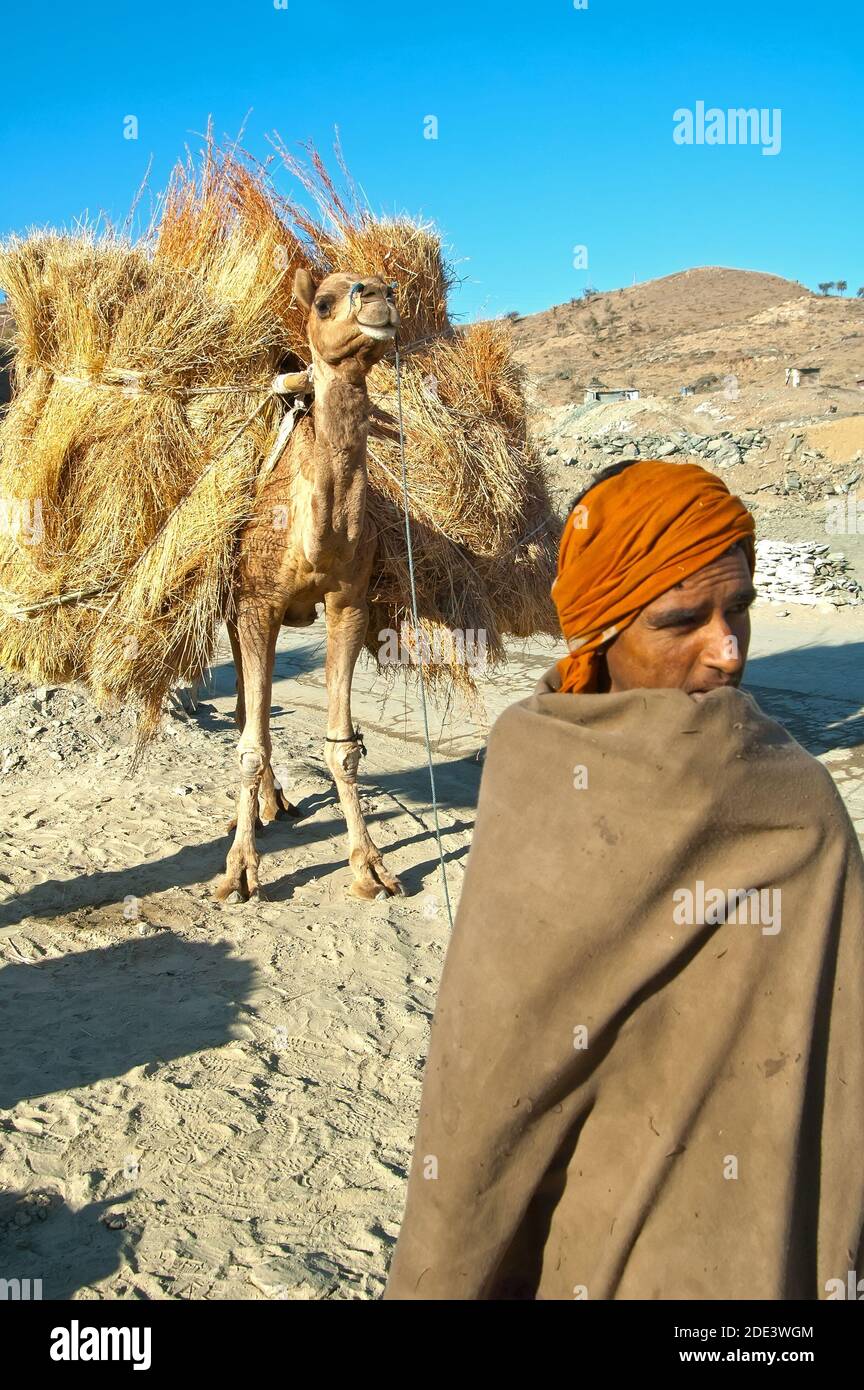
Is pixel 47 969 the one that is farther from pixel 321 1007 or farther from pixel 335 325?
pixel 335 325

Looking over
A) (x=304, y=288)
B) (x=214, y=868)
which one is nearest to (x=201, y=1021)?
(x=214, y=868)

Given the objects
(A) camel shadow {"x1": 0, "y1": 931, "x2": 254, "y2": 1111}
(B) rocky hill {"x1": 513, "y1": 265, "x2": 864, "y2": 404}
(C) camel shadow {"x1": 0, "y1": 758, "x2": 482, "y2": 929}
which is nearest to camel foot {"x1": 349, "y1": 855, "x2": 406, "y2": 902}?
(C) camel shadow {"x1": 0, "y1": 758, "x2": 482, "y2": 929}

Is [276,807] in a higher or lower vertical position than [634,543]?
lower

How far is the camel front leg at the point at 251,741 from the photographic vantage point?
525 cm

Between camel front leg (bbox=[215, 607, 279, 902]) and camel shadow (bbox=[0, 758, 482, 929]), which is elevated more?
camel front leg (bbox=[215, 607, 279, 902])

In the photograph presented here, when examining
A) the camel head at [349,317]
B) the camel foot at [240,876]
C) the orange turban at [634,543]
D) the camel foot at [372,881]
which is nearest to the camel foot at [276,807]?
the camel foot at [240,876]

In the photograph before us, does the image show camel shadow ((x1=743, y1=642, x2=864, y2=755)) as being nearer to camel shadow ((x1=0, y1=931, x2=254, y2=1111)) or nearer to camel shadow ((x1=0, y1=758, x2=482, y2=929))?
camel shadow ((x1=0, y1=758, x2=482, y2=929))

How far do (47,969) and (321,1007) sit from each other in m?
1.32

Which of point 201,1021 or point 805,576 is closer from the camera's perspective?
point 201,1021

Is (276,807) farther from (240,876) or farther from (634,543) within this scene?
(634,543)

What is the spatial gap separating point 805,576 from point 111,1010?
41.6 feet

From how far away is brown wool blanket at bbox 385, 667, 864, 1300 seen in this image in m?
1.21

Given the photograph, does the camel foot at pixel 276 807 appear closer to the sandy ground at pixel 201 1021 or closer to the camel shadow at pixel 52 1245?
the sandy ground at pixel 201 1021

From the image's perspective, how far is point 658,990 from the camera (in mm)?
1263
